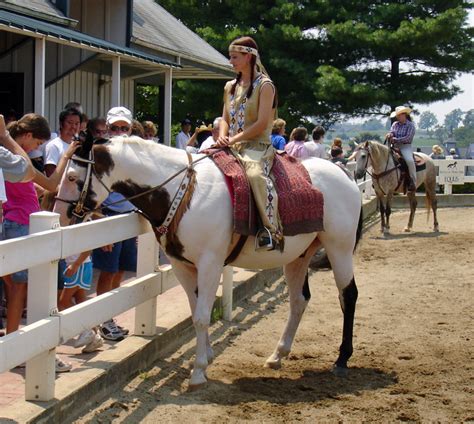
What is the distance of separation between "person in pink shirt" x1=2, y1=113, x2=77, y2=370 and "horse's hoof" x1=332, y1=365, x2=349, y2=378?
101 inches

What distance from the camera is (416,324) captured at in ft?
29.1

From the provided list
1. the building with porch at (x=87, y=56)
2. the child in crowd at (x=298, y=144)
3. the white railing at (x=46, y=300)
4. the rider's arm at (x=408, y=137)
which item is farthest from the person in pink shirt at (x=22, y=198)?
the rider's arm at (x=408, y=137)

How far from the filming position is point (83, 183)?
19.5 feet

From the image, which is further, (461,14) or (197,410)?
(461,14)

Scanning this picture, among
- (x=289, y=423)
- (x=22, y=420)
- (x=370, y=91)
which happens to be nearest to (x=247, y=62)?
(x=289, y=423)

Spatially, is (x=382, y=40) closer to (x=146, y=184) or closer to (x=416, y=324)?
(x=416, y=324)

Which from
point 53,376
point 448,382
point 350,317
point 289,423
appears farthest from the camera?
point 350,317

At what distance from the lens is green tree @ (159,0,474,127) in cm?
2953

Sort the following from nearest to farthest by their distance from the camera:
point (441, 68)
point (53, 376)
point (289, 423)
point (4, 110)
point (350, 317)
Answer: point (53, 376), point (289, 423), point (350, 317), point (4, 110), point (441, 68)

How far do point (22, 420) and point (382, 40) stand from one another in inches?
1040

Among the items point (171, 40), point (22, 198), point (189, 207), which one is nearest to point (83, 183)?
point (22, 198)

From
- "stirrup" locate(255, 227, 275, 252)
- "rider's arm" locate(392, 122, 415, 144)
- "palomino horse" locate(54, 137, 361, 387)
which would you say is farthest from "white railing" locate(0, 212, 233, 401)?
"rider's arm" locate(392, 122, 415, 144)

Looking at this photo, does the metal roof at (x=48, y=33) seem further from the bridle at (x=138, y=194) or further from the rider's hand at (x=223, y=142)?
the bridle at (x=138, y=194)

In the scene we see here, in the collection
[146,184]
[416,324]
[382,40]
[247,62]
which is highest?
[382,40]
